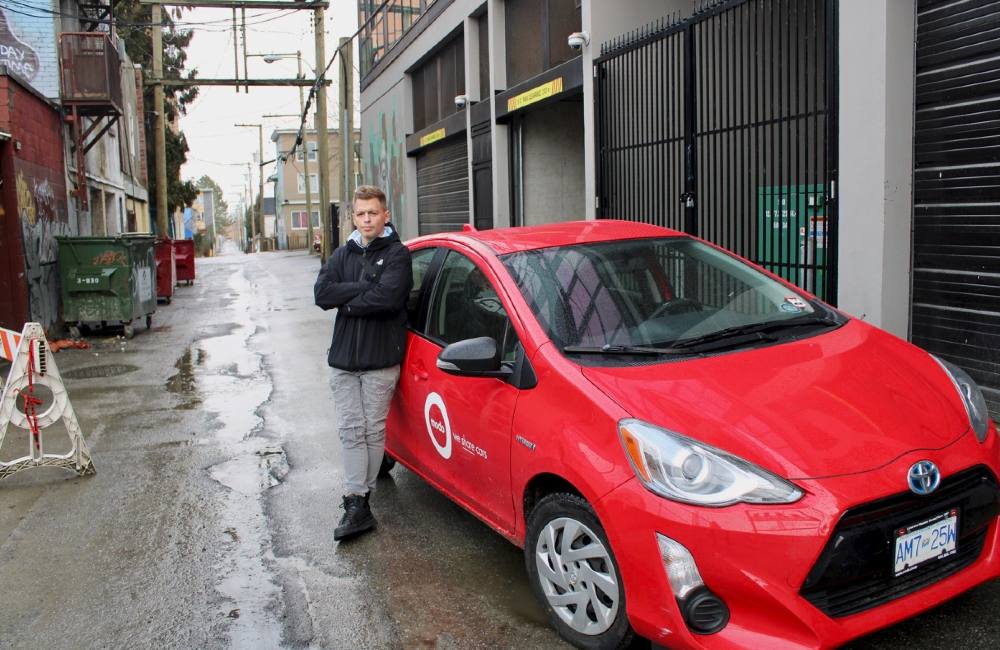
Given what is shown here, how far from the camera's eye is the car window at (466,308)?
3.94m

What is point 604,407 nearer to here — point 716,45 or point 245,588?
point 245,588

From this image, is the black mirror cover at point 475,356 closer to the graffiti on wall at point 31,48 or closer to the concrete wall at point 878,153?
the concrete wall at point 878,153

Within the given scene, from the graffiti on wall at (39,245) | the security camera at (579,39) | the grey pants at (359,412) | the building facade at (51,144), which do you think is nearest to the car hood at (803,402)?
the grey pants at (359,412)

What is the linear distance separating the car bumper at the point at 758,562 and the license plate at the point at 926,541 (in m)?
0.10

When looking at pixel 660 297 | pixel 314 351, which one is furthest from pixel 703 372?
pixel 314 351

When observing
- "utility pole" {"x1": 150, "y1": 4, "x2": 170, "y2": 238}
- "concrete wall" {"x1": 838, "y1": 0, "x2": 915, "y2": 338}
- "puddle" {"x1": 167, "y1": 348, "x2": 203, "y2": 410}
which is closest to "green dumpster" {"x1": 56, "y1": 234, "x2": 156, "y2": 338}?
"puddle" {"x1": 167, "y1": 348, "x2": 203, "y2": 410}

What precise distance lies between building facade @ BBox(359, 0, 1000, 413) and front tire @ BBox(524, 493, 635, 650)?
4.07m

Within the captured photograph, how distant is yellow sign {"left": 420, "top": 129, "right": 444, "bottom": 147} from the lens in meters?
17.3

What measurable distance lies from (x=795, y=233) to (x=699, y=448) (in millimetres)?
5306

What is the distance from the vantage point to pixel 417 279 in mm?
4996

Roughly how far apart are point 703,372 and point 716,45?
649 centimetres

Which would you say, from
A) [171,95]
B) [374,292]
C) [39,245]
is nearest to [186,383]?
[39,245]

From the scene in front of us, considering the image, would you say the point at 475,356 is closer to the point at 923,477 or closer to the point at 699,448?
the point at 699,448

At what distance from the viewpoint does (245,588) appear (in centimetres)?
404
